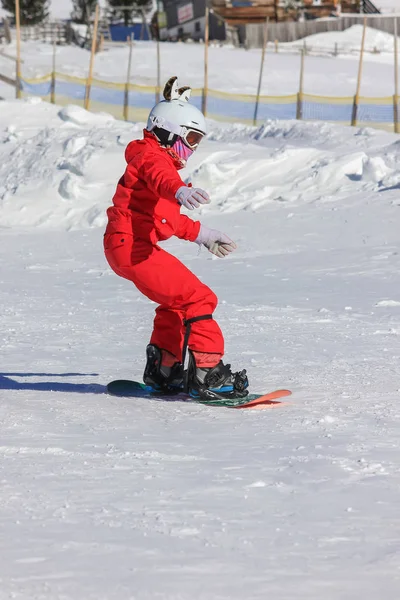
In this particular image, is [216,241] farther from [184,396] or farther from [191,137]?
[184,396]

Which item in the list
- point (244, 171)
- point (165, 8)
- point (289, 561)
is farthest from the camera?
point (165, 8)

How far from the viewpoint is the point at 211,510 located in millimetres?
2990

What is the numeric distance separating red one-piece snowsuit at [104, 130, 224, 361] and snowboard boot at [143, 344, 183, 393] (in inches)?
11.1

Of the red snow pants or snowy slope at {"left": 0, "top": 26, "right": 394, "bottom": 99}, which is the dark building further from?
the red snow pants

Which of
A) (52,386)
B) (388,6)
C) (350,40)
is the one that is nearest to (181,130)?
(52,386)

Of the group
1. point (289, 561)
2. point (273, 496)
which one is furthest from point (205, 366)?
point (289, 561)

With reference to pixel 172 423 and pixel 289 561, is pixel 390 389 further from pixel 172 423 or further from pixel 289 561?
pixel 289 561

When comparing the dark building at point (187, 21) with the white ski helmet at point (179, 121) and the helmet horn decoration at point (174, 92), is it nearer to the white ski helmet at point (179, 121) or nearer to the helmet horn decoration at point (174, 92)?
the helmet horn decoration at point (174, 92)

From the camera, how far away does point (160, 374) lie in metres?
5.11

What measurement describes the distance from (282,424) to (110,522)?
1485 millimetres

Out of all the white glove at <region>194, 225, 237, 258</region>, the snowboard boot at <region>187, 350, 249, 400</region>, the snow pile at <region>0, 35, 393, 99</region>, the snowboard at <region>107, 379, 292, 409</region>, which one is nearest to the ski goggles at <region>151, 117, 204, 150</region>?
the white glove at <region>194, 225, 237, 258</region>

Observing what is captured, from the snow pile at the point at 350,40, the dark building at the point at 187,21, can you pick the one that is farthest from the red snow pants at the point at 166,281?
the dark building at the point at 187,21

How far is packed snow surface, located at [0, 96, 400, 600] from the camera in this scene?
2537 millimetres

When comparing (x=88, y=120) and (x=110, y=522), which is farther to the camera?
(x=88, y=120)
